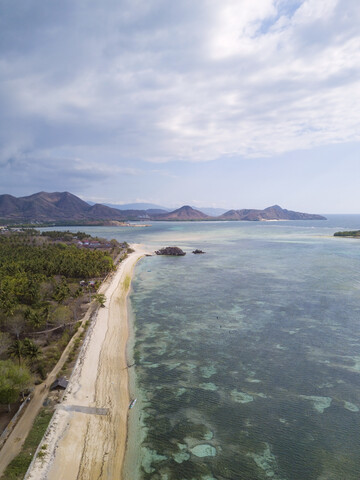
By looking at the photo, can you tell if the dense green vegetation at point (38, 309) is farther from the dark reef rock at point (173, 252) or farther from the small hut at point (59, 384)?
the dark reef rock at point (173, 252)

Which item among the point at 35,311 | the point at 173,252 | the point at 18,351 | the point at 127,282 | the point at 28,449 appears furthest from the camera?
the point at 173,252

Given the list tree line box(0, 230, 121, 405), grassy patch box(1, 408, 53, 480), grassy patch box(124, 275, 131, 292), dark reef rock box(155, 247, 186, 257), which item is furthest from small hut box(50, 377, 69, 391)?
dark reef rock box(155, 247, 186, 257)

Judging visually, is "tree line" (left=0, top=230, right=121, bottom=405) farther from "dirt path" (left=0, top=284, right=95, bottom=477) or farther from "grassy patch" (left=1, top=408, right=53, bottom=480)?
"grassy patch" (left=1, top=408, right=53, bottom=480)

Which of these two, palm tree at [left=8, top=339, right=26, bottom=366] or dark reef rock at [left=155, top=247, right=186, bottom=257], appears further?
dark reef rock at [left=155, top=247, right=186, bottom=257]

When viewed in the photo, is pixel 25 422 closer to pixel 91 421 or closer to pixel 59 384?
pixel 59 384

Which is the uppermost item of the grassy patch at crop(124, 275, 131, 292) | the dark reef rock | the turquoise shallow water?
the dark reef rock

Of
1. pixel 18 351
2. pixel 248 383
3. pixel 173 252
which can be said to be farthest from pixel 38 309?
pixel 173 252

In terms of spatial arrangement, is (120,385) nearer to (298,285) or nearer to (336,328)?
(336,328)

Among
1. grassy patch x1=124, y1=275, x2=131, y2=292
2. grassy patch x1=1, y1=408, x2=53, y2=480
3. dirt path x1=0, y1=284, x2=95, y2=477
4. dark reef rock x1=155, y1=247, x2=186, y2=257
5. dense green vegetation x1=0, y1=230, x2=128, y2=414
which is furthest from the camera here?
dark reef rock x1=155, y1=247, x2=186, y2=257
